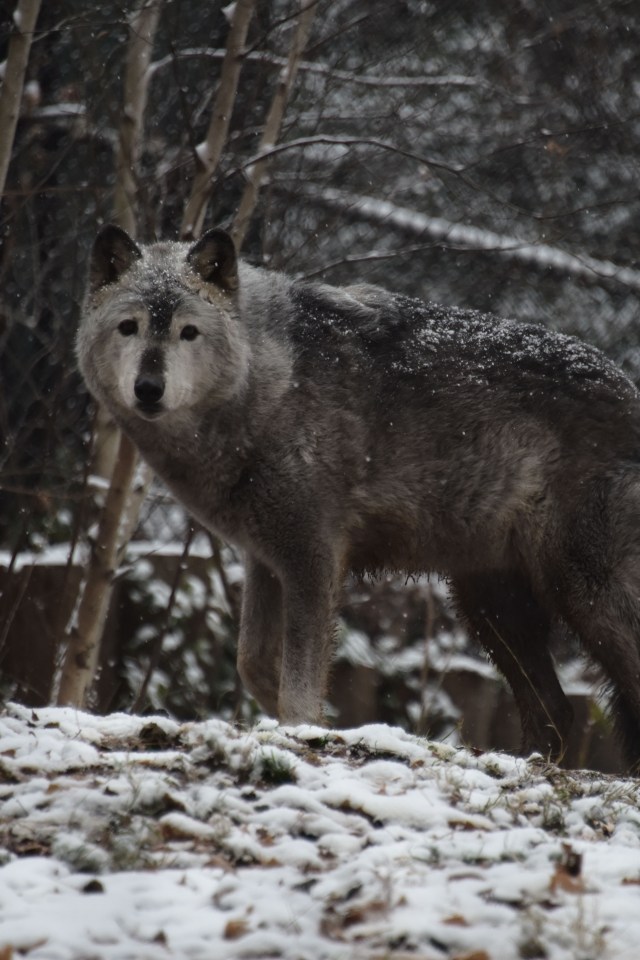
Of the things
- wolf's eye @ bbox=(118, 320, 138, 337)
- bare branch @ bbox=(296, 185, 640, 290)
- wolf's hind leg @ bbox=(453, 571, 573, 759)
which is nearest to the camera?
wolf's eye @ bbox=(118, 320, 138, 337)

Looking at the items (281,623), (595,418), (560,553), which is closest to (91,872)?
(281,623)

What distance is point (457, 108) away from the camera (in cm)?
895

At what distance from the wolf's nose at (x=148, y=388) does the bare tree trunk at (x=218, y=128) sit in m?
1.77

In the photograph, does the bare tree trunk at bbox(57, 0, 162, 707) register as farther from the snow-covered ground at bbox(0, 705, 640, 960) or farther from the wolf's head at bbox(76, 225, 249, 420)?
the snow-covered ground at bbox(0, 705, 640, 960)

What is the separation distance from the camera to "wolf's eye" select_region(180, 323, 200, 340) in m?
4.91

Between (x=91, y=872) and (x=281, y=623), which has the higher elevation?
(x=281, y=623)

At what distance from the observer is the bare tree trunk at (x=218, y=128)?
20.2 feet

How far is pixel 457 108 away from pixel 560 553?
4996 millimetres

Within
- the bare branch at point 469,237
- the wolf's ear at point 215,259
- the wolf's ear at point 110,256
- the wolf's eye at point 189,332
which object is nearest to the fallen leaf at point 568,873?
the wolf's eye at point 189,332

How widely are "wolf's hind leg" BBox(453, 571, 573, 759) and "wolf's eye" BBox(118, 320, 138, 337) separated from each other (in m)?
2.08

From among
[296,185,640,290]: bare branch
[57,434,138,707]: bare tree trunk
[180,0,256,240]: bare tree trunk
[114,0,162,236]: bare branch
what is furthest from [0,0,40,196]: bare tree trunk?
[296,185,640,290]: bare branch

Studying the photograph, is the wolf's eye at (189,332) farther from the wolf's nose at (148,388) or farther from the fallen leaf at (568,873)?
the fallen leaf at (568,873)

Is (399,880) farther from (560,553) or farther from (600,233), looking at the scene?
(600,233)

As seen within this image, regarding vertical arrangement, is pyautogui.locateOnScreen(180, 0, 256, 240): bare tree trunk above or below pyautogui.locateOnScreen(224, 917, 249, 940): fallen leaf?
above
